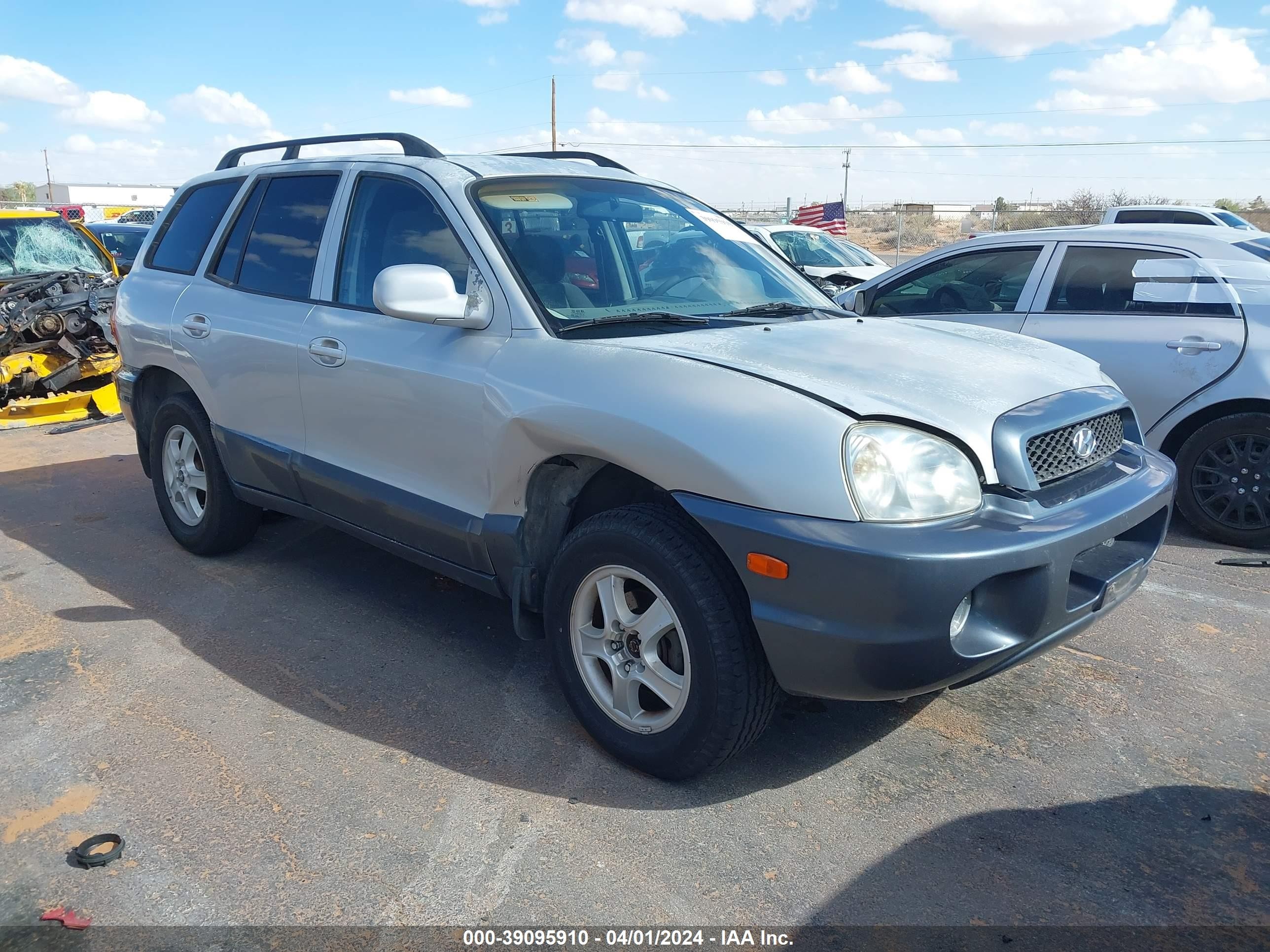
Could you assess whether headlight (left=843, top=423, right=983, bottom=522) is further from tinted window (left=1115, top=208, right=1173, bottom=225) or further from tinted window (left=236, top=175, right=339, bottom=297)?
tinted window (left=1115, top=208, right=1173, bottom=225)

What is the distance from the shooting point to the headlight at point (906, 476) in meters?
2.55

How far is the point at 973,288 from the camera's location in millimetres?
Result: 6090

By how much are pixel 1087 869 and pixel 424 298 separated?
2551mm

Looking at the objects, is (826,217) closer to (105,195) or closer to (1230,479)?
(1230,479)

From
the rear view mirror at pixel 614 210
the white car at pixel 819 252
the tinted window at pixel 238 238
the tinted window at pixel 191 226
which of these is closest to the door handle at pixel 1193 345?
the rear view mirror at pixel 614 210

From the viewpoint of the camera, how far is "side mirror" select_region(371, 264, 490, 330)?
320 centimetres

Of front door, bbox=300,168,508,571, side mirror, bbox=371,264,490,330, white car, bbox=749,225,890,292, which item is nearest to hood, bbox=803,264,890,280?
white car, bbox=749,225,890,292

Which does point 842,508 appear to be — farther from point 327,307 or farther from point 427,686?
point 327,307

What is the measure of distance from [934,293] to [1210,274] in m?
1.52

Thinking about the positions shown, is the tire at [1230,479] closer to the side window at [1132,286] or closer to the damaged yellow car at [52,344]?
the side window at [1132,286]

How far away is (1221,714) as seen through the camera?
3457 mm

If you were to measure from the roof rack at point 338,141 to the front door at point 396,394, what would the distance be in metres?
0.24

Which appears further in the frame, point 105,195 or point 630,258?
point 105,195

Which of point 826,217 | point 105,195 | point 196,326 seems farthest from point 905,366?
point 105,195
